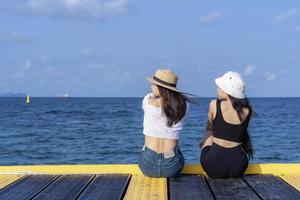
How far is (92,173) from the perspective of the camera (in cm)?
586

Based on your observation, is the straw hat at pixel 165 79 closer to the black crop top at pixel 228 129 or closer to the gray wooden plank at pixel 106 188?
the black crop top at pixel 228 129

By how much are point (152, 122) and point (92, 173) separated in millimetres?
811

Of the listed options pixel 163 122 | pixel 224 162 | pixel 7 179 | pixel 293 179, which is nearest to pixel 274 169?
pixel 293 179

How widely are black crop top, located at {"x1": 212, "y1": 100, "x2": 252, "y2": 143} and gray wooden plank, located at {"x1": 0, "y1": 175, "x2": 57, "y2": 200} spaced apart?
1701 millimetres

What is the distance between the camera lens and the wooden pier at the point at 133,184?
4848mm

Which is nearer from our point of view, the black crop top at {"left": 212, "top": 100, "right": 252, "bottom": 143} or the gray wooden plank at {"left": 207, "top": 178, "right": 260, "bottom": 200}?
the gray wooden plank at {"left": 207, "top": 178, "right": 260, "bottom": 200}

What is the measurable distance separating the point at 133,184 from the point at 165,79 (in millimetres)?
1087

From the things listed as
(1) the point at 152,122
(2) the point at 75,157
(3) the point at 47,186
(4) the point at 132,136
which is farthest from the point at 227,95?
(4) the point at 132,136

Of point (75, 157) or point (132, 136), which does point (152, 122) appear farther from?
point (132, 136)

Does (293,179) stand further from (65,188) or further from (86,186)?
(65,188)

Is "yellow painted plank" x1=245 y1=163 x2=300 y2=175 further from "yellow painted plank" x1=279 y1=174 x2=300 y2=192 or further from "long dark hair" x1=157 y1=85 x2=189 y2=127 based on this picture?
"long dark hair" x1=157 y1=85 x2=189 y2=127

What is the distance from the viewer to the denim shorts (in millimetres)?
5578

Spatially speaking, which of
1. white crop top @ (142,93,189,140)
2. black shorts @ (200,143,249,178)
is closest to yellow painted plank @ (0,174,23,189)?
white crop top @ (142,93,189,140)

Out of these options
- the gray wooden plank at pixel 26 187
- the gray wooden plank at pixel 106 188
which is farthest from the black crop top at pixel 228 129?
the gray wooden plank at pixel 26 187
